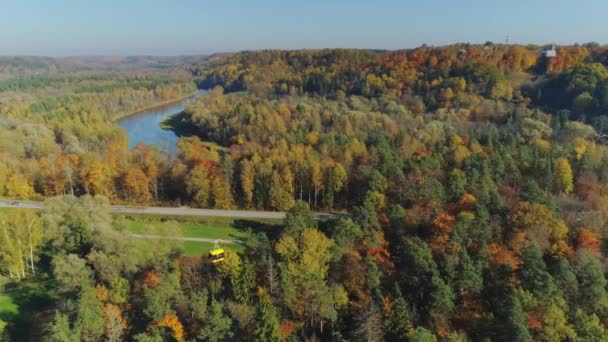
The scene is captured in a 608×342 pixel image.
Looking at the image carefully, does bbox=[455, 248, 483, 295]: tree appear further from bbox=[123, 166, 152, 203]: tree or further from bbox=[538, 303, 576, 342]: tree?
bbox=[123, 166, 152, 203]: tree

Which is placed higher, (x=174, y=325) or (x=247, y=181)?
(x=247, y=181)

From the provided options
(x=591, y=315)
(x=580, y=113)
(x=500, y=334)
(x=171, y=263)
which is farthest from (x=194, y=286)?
(x=580, y=113)

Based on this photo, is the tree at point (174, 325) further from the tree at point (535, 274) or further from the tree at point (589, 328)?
the tree at point (589, 328)

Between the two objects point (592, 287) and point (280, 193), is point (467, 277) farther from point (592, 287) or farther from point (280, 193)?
point (280, 193)

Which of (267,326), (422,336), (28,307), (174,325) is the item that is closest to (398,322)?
(422,336)

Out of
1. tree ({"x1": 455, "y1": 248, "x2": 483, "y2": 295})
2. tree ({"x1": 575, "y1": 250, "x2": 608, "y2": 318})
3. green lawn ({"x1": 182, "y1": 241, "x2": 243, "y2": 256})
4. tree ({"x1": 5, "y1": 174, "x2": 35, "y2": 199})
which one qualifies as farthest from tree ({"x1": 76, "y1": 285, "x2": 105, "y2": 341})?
tree ({"x1": 575, "y1": 250, "x2": 608, "y2": 318})

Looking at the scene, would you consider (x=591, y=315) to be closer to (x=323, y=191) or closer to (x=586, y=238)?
(x=586, y=238)
